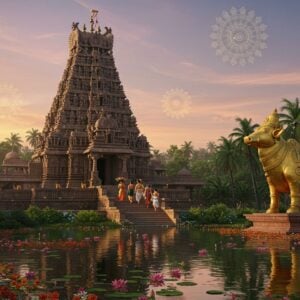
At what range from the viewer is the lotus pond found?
9.04 m

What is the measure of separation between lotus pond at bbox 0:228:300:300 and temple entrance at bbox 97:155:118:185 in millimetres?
31495

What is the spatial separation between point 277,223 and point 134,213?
533 inches

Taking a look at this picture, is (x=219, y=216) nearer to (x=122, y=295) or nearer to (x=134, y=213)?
(x=134, y=213)

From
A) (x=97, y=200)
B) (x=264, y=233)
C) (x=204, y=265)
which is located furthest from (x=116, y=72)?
(x=204, y=265)

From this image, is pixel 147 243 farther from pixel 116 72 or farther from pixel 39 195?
pixel 116 72

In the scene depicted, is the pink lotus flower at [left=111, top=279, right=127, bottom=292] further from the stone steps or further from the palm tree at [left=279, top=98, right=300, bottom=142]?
the palm tree at [left=279, top=98, right=300, bottom=142]

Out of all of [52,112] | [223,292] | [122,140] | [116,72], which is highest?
[116,72]

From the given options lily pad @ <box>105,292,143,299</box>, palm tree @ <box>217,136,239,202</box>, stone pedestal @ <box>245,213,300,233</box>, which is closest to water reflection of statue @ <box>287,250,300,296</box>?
lily pad @ <box>105,292,143,299</box>

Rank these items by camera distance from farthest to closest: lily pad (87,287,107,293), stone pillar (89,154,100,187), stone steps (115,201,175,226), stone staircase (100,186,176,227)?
stone pillar (89,154,100,187)
stone steps (115,201,175,226)
stone staircase (100,186,176,227)
lily pad (87,287,107,293)

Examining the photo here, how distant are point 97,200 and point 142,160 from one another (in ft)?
46.7

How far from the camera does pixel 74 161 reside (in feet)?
163

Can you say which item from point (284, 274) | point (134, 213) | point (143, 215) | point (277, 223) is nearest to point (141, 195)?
point (134, 213)

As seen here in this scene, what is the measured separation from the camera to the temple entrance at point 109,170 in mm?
50625

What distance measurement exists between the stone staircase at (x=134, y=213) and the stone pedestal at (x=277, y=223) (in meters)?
8.98
